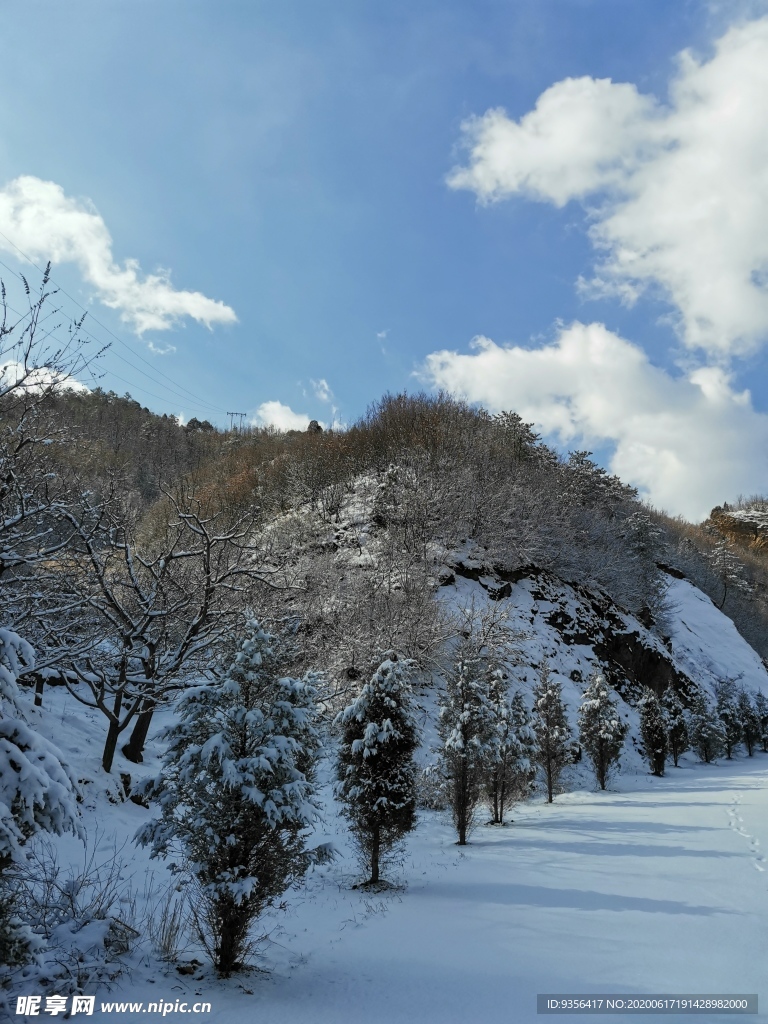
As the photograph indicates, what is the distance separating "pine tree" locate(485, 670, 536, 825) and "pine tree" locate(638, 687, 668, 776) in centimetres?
1374

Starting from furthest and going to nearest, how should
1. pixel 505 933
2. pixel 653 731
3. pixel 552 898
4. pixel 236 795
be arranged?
pixel 653 731
pixel 552 898
pixel 505 933
pixel 236 795

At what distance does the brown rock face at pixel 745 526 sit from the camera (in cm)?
10575

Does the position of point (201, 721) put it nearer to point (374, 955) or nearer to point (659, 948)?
point (374, 955)

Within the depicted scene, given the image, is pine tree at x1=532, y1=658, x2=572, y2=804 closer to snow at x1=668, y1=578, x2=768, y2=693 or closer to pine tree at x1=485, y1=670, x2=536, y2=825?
pine tree at x1=485, y1=670, x2=536, y2=825

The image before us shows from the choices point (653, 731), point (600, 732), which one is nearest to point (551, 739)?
point (600, 732)

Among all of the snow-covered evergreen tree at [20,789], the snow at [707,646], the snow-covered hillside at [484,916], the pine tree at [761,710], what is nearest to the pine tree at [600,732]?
the snow-covered hillside at [484,916]

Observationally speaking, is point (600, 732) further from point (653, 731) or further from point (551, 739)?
point (653, 731)

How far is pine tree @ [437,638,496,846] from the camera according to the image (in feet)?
50.0

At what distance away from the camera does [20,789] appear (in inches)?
145

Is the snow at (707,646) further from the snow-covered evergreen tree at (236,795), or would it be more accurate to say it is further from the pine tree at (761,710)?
the snow-covered evergreen tree at (236,795)

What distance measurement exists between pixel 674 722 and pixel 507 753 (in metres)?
23.9

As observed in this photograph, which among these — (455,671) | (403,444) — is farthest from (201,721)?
(403,444)

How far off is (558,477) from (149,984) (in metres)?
47.4

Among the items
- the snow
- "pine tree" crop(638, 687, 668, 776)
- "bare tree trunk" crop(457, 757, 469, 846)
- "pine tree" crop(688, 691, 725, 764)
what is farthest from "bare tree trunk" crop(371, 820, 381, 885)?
the snow
